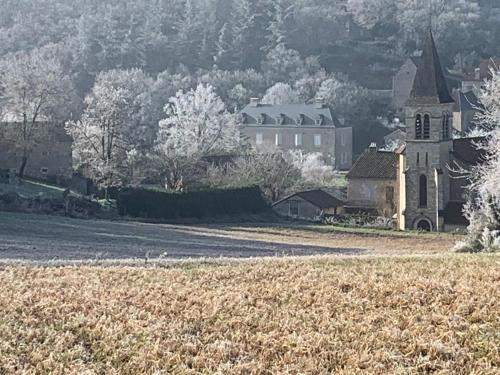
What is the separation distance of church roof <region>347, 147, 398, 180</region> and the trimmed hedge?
7690 millimetres

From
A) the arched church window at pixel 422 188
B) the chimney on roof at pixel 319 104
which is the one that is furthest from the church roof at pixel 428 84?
the chimney on roof at pixel 319 104

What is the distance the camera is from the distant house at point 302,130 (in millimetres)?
82125

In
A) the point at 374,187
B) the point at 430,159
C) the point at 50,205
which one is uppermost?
the point at 430,159

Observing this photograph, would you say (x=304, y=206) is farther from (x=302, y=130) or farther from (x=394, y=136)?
(x=302, y=130)

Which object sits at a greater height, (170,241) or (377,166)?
(377,166)

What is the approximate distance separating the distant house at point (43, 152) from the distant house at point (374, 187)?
17164mm

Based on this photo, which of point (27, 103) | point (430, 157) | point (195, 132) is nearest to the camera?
point (430, 157)

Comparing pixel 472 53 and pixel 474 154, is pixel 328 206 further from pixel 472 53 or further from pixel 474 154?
pixel 472 53

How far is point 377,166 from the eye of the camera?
57.3 m

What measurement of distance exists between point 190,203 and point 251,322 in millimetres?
36787

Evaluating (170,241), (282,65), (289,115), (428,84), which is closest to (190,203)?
(170,241)

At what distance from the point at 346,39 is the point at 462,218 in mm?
81164

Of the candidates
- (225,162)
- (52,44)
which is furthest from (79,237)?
(52,44)

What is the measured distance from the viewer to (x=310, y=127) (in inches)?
3255
